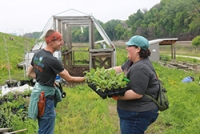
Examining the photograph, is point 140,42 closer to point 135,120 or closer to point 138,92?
point 138,92

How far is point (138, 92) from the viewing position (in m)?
2.28

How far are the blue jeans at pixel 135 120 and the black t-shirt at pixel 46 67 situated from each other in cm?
99

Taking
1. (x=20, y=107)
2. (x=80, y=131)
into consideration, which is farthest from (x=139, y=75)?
(x=20, y=107)

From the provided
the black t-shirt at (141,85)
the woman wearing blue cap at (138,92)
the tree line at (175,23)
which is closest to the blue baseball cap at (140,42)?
the woman wearing blue cap at (138,92)

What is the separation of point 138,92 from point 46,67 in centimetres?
119

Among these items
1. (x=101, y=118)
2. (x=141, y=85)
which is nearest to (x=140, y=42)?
(x=141, y=85)

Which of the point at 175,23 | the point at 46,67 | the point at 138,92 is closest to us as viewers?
the point at 138,92

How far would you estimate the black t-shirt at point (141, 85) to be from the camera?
2.29 meters

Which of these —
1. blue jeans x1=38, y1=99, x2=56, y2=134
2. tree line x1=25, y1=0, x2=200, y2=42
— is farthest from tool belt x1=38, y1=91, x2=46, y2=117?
tree line x1=25, y1=0, x2=200, y2=42

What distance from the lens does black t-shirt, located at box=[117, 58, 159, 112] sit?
229 centimetres

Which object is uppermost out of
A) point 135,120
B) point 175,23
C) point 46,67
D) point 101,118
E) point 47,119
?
point 175,23

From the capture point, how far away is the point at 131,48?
8.14 ft

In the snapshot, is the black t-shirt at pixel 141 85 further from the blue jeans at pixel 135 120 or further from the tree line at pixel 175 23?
the tree line at pixel 175 23

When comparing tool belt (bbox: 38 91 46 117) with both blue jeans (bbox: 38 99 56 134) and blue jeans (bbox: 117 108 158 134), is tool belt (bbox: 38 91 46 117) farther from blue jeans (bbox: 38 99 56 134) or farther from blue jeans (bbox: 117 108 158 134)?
blue jeans (bbox: 117 108 158 134)
